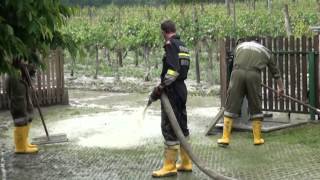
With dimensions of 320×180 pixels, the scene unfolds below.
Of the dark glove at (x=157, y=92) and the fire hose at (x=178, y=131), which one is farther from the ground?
the dark glove at (x=157, y=92)

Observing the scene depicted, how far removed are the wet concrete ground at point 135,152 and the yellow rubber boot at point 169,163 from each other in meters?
0.12

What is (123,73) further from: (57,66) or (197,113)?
(197,113)

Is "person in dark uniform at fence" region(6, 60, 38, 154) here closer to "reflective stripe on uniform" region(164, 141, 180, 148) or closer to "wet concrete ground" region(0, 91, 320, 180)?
"wet concrete ground" region(0, 91, 320, 180)

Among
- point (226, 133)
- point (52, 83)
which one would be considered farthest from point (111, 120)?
point (226, 133)

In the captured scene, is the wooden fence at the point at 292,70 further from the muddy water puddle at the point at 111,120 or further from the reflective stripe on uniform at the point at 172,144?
the reflective stripe on uniform at the point at 172,144

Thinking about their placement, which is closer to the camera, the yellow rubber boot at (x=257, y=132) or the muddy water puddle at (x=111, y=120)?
the yellow rubber boot at (x=257, y=132)

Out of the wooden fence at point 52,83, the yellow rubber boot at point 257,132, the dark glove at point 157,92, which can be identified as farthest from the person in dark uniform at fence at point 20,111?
the wooden fence at point 52,83

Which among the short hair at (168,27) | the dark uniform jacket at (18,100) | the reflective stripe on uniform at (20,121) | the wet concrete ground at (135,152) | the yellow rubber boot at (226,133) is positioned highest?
the short hair at (168,27)

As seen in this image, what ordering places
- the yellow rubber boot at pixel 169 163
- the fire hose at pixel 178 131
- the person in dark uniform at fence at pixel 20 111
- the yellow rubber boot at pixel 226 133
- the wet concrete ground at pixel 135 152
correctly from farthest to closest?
1. the yellow rubber boot at pixel 226 133
2. the person in dark uniform at fence at pixel 20 111
3. the wet concrete ground at pixel 135 152
4. the yellow rubber boot at pixel 169 163
5. the fire hose at pixel 178 131

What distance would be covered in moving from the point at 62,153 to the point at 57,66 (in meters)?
4.85

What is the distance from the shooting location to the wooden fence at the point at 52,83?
1294 cm

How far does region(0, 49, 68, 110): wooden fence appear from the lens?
12938 millimetres

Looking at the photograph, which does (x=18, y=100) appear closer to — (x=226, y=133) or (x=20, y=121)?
(x=20, y=121)

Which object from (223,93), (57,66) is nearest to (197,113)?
(223,93)
